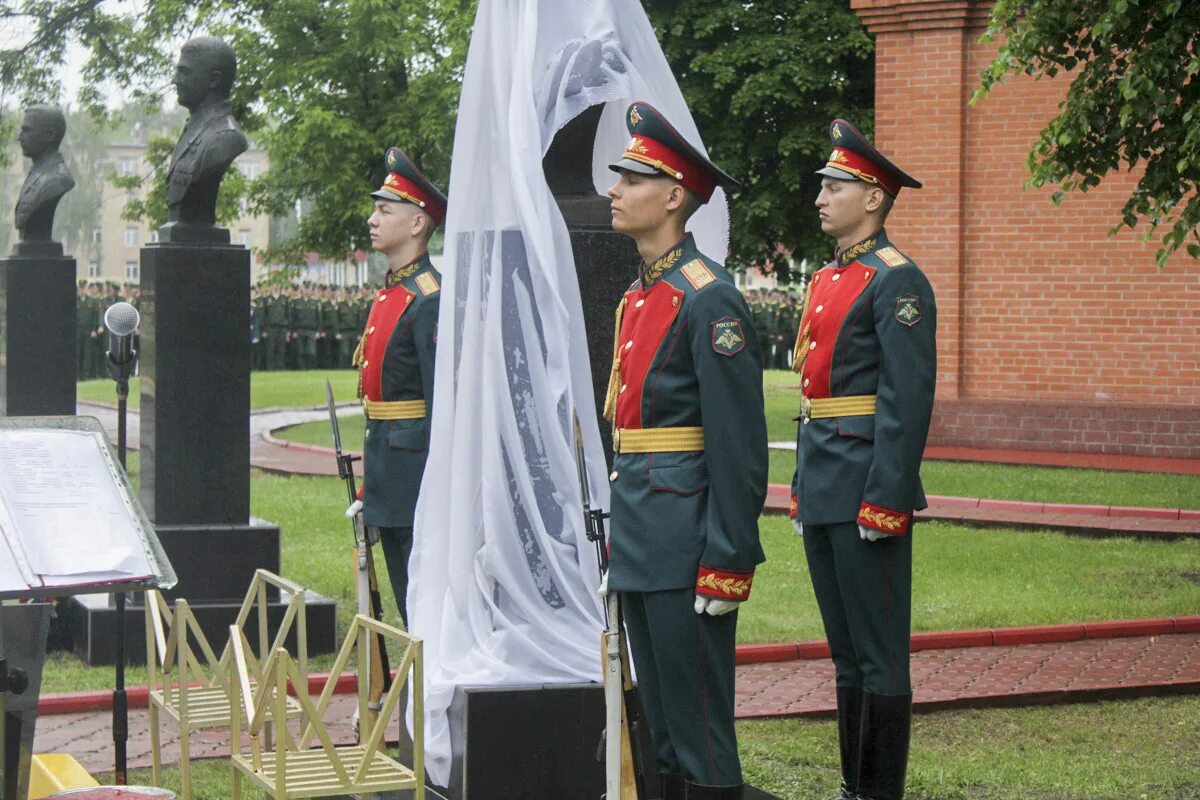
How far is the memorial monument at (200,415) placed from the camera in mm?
8938

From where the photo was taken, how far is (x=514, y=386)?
18.8 feet

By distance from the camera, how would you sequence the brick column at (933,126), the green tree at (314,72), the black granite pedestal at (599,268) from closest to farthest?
the black granite pedestal at (599,268) < the brick column at (933,126) < the green tree at (314,72)

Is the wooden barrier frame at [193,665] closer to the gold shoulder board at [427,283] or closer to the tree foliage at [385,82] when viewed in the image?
the gold shoulder board at [427,283]

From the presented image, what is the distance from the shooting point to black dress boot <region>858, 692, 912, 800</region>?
5.68 metres

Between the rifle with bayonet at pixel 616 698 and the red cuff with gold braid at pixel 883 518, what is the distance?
1.05 meters

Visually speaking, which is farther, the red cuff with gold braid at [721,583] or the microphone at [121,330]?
the microphone at [121,330]

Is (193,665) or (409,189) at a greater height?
(409,189)

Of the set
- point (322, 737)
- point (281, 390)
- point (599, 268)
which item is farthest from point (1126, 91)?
point (281, 390)

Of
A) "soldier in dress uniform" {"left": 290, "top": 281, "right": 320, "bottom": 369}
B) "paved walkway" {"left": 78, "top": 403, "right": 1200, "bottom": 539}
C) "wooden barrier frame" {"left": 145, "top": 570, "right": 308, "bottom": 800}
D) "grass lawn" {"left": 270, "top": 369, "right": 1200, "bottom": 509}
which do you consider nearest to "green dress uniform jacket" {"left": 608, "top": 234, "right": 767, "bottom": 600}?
"wooden barrier frame" {"left": 145, "top": 570, "right": 308, "bottom": 800}

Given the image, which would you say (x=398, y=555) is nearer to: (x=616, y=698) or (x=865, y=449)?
(x=865, y=449)

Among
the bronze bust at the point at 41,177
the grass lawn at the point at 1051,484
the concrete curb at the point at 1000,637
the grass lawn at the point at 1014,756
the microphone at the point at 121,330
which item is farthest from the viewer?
the grass lawn at the point at 1051,484

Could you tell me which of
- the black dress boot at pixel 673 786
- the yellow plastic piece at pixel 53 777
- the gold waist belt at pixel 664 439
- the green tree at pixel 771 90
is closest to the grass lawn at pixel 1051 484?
the green tree at pixel 771 90

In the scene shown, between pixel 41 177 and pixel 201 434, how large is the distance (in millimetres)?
4416

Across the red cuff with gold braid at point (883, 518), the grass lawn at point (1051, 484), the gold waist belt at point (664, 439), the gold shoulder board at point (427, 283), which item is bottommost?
the grass lawn at point (1051, 484)
